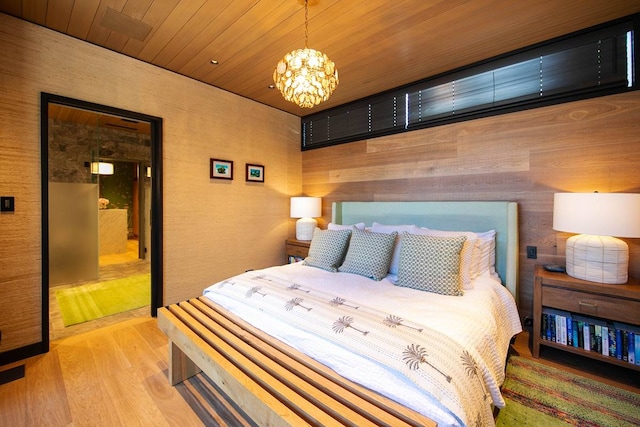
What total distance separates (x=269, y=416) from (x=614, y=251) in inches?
97.2

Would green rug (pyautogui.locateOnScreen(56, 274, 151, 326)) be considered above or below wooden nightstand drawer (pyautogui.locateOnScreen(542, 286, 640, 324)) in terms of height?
below

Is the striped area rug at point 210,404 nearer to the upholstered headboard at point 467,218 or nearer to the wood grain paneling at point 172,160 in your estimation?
the wood grain paneling at point 172,160

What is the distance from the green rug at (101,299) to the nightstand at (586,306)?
4018 millimetres

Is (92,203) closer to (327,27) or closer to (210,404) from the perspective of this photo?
(210,404)

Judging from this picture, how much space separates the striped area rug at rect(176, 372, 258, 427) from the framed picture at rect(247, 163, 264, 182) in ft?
7.75

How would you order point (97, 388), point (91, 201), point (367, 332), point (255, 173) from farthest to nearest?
point (91, 201) < point (255, 173) < point (97, 388) < point (367, 332)

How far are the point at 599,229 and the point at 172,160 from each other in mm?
3731

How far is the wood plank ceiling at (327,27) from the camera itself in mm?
1939

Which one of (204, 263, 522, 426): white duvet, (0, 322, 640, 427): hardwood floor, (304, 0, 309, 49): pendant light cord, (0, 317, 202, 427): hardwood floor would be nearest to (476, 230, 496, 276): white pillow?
(204, 263, 522, 426): white duvet

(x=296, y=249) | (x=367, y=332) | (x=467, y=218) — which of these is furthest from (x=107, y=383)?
(x=467, y=218)

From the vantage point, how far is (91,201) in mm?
4078

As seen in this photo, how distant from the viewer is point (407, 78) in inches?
117

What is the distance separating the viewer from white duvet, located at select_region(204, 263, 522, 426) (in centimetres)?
108

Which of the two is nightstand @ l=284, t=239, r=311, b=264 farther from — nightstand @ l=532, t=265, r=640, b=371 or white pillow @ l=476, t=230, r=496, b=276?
nightstand @ l=532, t=265, r=640, b=371
